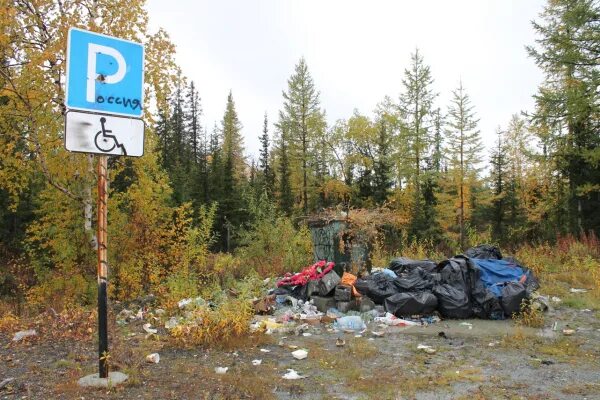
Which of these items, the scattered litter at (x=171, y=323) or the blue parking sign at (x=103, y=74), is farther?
the scattered litter at (x=171, y=323)

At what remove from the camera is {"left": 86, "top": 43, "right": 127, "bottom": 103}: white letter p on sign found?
12.2ft

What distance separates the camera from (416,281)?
28.0ft

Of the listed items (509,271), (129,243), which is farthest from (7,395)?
(509,271)

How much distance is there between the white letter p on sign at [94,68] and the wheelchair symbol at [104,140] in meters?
0.24

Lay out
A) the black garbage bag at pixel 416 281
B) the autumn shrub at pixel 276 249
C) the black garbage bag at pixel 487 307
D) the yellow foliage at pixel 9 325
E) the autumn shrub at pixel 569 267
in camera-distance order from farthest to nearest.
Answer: the autumn shrub at pixel 276 249 → the autumn shrub at pixel 569 267 → the black garbage bag at pixel 416 281 → the black garbage bag at pixel 487 307 → the yellow foliage at pixel 9 325

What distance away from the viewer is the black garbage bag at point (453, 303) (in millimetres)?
8031

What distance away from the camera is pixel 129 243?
10.2 metres

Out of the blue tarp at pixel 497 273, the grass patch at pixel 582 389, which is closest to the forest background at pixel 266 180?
the blue tarp at pixel 497 273

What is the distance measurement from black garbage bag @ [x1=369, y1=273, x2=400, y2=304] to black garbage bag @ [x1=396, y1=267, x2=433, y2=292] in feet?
0.44

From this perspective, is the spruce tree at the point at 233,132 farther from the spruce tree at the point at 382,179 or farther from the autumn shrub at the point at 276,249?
the autumn shrub at the point at 276,249

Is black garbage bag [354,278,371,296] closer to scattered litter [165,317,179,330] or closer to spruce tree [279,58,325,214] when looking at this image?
scattered litter [165,317,179,330]

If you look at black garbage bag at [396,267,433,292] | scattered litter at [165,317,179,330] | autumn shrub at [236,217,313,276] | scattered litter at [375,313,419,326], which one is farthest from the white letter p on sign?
autumn shrub at [236,217,313,276]

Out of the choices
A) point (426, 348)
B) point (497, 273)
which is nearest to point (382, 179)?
point (497, 273)

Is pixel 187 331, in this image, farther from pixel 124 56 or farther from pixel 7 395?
pixel 124 56
